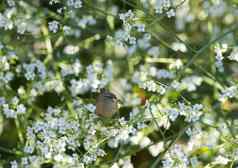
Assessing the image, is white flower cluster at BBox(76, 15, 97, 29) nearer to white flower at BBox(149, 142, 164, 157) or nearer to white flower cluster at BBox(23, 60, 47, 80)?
white flower cluster at BBox(23, 60, 47, 80)

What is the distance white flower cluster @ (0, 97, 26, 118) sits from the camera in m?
1.41

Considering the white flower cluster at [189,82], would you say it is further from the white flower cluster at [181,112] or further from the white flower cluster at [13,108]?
the white flower cluster at [13,108]

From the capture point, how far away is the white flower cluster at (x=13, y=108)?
141 centimetres

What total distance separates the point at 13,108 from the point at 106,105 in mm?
258

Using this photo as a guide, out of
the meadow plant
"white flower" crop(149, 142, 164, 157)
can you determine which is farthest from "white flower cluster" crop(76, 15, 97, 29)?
"white flower" crop(149, 142, 164, 157)

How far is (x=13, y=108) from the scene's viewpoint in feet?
4.71

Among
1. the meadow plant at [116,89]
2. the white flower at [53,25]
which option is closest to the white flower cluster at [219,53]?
the meadow plant at [116,89]

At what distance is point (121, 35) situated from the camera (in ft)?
4.32

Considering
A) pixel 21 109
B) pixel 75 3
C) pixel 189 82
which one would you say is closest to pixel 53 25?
pixel 75 3

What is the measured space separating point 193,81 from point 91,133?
27cm

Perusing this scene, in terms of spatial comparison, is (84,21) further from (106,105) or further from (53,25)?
(106,105)

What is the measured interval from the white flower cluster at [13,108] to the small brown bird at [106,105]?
19 cm

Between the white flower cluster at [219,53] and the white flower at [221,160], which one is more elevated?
the white flower cluster at [219,53]

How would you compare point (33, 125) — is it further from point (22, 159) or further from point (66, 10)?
point (66, 10)
